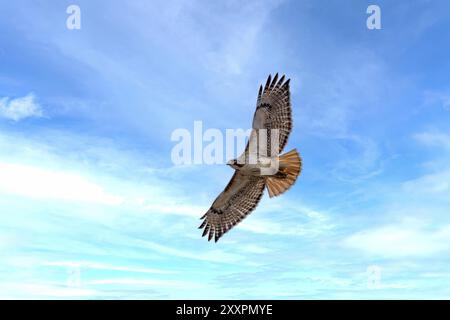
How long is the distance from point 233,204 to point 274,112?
3.49 metres

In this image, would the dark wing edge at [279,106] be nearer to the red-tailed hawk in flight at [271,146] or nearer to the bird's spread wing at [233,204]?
the red-tailed hawk in flight at [271,146]

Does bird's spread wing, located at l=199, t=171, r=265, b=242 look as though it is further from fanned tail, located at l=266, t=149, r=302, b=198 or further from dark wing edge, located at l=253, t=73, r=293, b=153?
dark wing edge, located at l=253, t=73, r=293, b=153

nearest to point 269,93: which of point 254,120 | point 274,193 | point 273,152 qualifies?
point 254,120

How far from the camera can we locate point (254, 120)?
41.0 ft

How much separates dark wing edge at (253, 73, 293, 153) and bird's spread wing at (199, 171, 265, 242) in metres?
1.66

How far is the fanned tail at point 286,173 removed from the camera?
40.7 feet

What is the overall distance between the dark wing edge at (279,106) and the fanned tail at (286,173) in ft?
1.07

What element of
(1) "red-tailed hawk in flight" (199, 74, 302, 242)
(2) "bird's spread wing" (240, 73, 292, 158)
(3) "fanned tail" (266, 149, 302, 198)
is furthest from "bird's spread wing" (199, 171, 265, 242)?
(2) "bird's spread wing" (240, 73, 292, 158)

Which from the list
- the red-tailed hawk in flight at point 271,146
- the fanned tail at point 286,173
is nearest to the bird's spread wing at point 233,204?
the red-tailed hawk in flight at point 271,146
